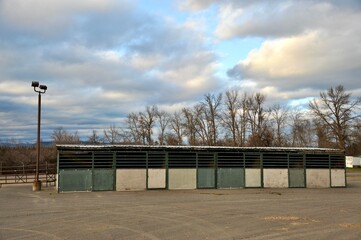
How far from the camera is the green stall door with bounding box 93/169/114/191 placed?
25.6m

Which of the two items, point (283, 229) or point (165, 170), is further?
point (165, 170)

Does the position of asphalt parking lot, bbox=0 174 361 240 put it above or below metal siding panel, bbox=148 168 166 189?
below

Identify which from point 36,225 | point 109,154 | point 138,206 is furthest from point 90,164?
point 36,225

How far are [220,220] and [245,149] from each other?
50.3 ft

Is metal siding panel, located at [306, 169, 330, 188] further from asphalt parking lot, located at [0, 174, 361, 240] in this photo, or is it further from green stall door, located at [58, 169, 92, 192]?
green stall door, located at [58, 169, 92, 192]

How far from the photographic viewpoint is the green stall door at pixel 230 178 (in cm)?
2759

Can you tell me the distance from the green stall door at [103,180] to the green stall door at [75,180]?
0.36 metres

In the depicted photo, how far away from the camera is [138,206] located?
56.4ft

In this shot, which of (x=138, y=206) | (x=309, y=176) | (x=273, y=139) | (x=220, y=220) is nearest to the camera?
(x=220, y=220)

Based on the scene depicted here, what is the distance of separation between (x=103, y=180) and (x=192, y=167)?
5.82 m

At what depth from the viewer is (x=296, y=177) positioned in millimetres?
28953

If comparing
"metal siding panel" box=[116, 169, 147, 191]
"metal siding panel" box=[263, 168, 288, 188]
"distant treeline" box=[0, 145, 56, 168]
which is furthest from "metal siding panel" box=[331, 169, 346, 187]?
"distant treeline" box=[0, 145, 56, 168]

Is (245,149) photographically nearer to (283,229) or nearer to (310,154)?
(310,154)

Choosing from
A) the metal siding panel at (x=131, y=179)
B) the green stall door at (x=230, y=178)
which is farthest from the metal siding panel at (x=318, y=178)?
the metal siding panel at (x=131, y=179)
